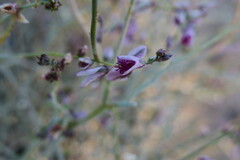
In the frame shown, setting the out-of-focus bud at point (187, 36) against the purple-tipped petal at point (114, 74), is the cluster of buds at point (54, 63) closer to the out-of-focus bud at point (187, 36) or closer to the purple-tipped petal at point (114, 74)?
the purple-tipped petal at point (114, 74)

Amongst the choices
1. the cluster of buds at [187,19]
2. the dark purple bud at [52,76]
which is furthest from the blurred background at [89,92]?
the dark purple bud at [52,76]

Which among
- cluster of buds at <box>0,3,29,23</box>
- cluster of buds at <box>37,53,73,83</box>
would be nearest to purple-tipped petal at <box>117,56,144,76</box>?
cluster of buds at <box>37,53,73,83</box>

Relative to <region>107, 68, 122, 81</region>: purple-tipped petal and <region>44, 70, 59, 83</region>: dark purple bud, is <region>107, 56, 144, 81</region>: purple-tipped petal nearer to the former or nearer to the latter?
<region>107, 68, 122, 81</region>: purple-tipped petal

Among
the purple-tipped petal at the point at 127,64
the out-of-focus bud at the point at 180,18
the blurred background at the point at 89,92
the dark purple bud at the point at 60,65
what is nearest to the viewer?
the purple-tipped petal at the point at 127,64

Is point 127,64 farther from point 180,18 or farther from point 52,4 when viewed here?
point 180,18

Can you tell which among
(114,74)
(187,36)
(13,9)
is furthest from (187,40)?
(13,9)

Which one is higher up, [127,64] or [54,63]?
[54,63]

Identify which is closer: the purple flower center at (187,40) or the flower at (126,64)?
the flower at (126,64)
